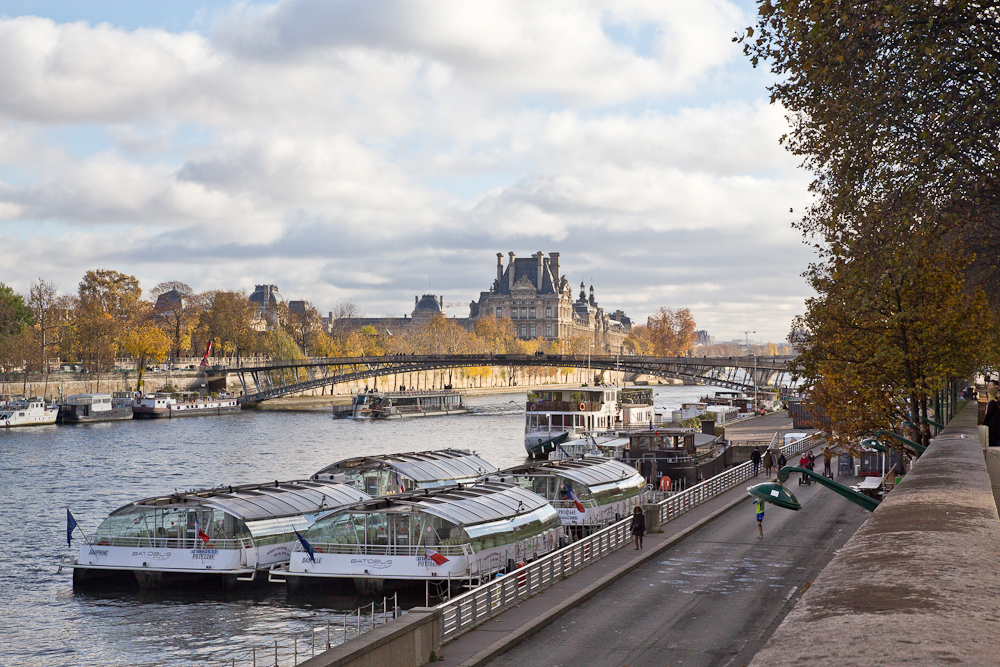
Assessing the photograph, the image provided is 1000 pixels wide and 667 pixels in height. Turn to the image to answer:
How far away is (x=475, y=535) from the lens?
95.5 ft

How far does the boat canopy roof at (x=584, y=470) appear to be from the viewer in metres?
40.3

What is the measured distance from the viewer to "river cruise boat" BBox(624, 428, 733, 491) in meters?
52.5

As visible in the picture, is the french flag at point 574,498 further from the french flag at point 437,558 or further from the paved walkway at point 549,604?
the french flag at point 437,558

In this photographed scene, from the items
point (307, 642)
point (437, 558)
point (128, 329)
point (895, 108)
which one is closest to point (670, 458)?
point (437, 558)

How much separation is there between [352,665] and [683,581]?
13518 millimetres

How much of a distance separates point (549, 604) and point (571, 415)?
53522mm

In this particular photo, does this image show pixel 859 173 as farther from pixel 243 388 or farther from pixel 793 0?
pixel 243 388

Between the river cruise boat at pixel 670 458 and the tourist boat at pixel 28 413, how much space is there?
60.2m

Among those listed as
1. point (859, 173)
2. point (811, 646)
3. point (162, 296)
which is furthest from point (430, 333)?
point (811, 646)

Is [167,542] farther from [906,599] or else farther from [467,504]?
[906,599]

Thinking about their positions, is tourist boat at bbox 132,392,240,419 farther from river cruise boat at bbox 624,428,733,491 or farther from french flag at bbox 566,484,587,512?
french flag at bbox 566,484,587,512

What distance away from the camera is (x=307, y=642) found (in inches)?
987

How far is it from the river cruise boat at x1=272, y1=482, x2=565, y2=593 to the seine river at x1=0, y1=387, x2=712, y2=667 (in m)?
0.82

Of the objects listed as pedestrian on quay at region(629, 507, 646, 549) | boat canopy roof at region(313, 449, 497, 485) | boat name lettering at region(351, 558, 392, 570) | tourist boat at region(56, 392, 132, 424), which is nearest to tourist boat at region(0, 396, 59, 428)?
tourist boat at region(56, 392, 132, 424)
